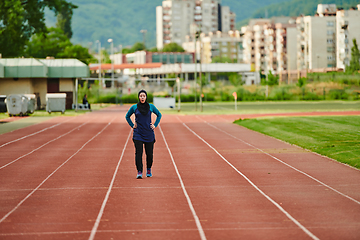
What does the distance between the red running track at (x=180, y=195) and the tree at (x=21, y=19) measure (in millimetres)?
35588

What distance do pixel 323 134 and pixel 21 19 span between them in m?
38.6

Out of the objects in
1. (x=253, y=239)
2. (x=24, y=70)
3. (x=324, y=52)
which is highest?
(x=324, y=52)

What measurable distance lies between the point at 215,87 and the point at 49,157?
65.1 metres

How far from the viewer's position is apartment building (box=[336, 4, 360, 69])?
4628 inches

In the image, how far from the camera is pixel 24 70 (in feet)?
156

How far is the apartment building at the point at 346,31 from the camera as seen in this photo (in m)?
118

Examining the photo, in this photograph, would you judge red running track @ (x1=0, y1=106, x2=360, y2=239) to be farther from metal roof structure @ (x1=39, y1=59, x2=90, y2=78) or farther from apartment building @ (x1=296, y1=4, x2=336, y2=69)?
apartment building @ (x1=296, y1=4, x2=336, y2=69)

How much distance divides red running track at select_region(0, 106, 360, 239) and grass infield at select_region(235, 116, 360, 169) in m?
0.65

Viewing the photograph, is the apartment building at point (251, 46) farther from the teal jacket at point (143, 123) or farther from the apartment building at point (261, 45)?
the teal jacket at point (143, 123)

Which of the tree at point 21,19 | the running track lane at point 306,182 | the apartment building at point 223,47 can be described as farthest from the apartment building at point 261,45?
the running track lane at point 306,182

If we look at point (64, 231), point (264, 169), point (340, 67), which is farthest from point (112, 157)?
point (340, 67)

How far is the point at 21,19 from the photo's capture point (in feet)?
171

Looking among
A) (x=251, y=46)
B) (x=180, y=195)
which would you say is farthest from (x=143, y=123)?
(x=251, y=46)

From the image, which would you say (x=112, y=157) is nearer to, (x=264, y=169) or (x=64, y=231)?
(x=264, y=169)
